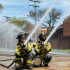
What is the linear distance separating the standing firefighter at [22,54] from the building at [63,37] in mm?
29392

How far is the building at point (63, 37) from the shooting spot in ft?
120

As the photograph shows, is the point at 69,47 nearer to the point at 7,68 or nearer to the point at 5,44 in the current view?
the point at 5,44

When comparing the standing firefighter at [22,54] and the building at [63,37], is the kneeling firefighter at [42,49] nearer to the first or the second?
the standing firefighter at [22,54]

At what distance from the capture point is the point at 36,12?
38.9m

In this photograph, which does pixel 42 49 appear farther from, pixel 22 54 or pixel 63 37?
pixel 63 37

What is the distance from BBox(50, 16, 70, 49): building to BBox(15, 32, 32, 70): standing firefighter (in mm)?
29392

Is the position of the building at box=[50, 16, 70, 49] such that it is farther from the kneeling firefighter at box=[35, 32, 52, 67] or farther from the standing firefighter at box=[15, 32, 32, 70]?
the standing firefighter at box=[15, 32, 32, 70]

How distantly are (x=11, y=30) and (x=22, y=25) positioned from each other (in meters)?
10.6

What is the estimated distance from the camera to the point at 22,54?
24.4 ft

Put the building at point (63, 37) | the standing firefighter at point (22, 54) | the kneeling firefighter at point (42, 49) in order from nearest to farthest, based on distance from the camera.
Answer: the standing firefighter at point (22, 54), the kneeling firefighter at point (42, 49), the building at point (63, 37)

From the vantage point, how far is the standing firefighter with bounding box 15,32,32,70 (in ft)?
24.2

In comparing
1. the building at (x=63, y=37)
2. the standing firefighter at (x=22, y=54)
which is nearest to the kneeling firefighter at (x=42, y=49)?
the standing firefighter at (x=22, y=54)

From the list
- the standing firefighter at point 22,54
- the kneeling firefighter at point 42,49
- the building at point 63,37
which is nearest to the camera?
the standing firefighter at point 22,54

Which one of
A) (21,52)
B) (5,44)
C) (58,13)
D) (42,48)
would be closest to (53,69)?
(42,48)
